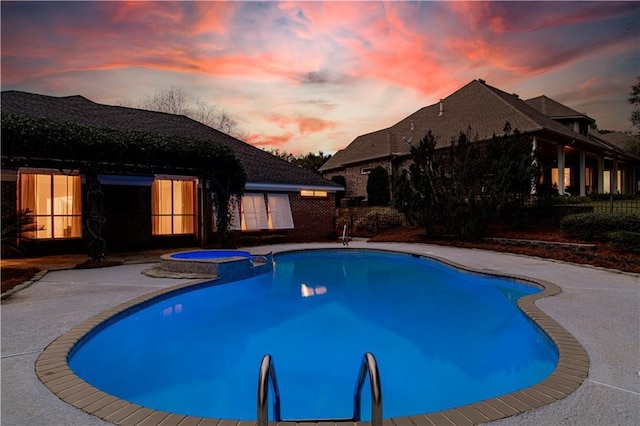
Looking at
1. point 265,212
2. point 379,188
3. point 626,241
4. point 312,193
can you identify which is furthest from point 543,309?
point 379,188

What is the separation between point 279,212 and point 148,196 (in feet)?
18.5

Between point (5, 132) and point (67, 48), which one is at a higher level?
point (67, 48)

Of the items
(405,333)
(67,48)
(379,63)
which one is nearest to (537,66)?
(379,63)

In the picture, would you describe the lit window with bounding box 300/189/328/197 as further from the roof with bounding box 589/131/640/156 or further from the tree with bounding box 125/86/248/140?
the roof with bounding box 589/131/640/156

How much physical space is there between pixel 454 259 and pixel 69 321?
983 cm

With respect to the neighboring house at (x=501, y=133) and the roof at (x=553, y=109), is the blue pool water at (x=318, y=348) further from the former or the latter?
the roof at (x=553, y=109)

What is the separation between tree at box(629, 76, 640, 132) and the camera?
19297 mm

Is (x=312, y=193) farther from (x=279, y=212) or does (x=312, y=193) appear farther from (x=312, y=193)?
(x=279, y=212)

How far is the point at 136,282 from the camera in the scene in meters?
7.58

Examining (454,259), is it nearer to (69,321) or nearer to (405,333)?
(405,333)

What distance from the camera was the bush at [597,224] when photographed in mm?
9941

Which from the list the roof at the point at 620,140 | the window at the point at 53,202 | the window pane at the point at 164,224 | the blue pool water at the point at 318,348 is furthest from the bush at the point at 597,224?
the roof at the point at 620,140

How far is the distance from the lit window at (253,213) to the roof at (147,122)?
0.66 m

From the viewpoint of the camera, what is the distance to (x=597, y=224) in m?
10.7
